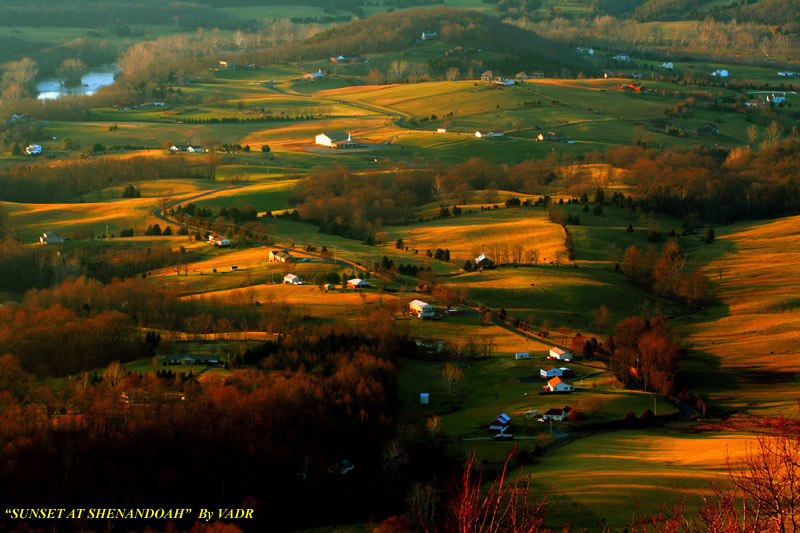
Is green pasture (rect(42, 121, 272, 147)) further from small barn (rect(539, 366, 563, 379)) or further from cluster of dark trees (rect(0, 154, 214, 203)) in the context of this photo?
small barn (rect(539, 366, 563, 379))

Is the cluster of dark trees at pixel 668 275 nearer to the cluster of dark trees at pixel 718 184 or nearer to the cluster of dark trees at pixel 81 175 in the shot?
the cluster of dark trees at pixel 718 184

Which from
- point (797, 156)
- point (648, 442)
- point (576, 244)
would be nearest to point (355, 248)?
point (576, 244)

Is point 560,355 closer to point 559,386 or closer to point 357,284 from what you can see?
point 559,386

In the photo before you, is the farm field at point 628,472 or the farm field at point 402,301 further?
the farm field at point 402,301

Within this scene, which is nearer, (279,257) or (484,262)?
(484,262)

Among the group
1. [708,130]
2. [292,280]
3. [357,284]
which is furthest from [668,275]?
[708,130]

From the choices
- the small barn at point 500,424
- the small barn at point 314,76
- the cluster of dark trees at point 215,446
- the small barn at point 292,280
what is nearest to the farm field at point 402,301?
the cluster of dark trees at point 215,446

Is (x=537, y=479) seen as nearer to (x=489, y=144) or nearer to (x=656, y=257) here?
(x=656, y=257)
